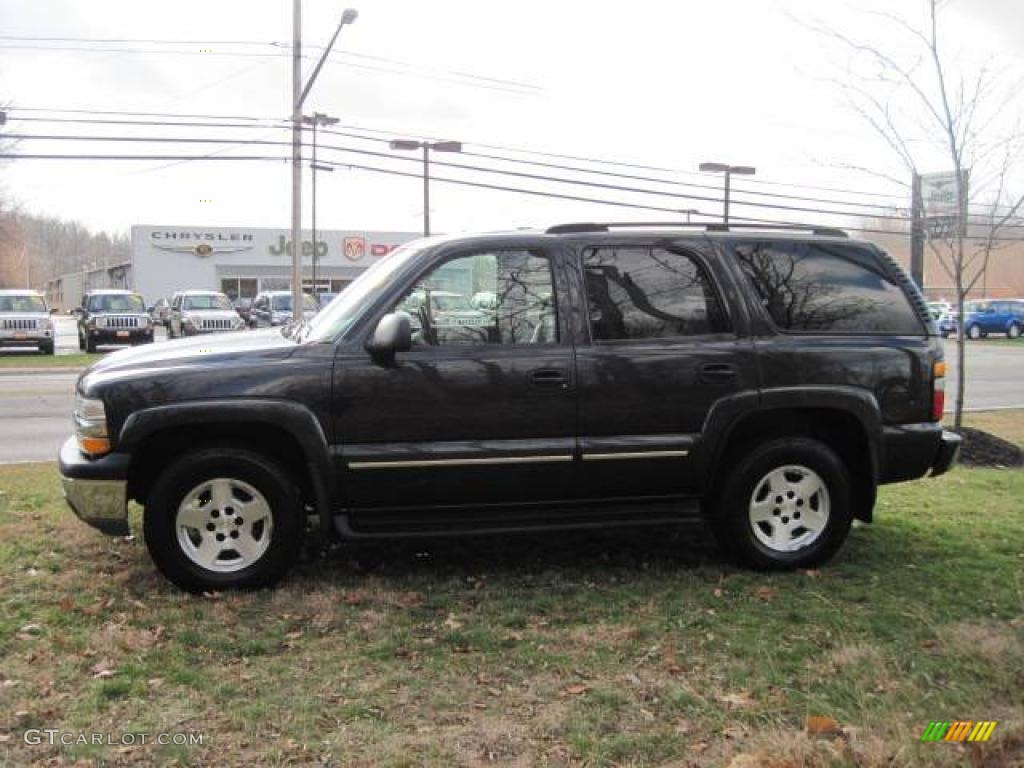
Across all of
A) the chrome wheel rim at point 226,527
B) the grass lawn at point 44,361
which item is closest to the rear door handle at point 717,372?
the chrome wheel rim at point 226,527

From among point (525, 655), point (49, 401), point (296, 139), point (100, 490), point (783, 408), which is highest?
point (296, 139)

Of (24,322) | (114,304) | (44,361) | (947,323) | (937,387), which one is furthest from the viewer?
(947,323)

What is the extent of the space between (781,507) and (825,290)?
1.24 meters

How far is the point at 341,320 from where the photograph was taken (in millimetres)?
4875

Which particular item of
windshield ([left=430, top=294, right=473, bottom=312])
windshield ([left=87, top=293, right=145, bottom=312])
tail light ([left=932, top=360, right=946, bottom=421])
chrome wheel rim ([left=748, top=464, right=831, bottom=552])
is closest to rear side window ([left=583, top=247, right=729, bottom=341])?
windshield ([left=430, top=294, right=473, bottom=312])

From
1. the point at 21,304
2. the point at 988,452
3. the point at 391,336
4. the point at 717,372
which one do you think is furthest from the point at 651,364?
the point at 21,304

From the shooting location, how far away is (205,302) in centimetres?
2878

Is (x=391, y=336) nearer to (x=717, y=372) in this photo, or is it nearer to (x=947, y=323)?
(x=717, y=372)

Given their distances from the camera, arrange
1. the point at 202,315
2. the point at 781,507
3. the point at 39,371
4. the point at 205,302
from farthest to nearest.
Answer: the point at 205,302 → the point at 202,315 → the point at 39,371 → the point at 781,507

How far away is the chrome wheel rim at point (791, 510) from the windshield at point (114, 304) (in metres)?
23.9

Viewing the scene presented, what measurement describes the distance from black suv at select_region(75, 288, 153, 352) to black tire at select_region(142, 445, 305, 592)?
22.6 m

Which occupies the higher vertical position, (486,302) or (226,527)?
(486,302)

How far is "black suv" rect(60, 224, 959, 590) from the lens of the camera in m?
4.61

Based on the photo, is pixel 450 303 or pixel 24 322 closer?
pixel 450 303
